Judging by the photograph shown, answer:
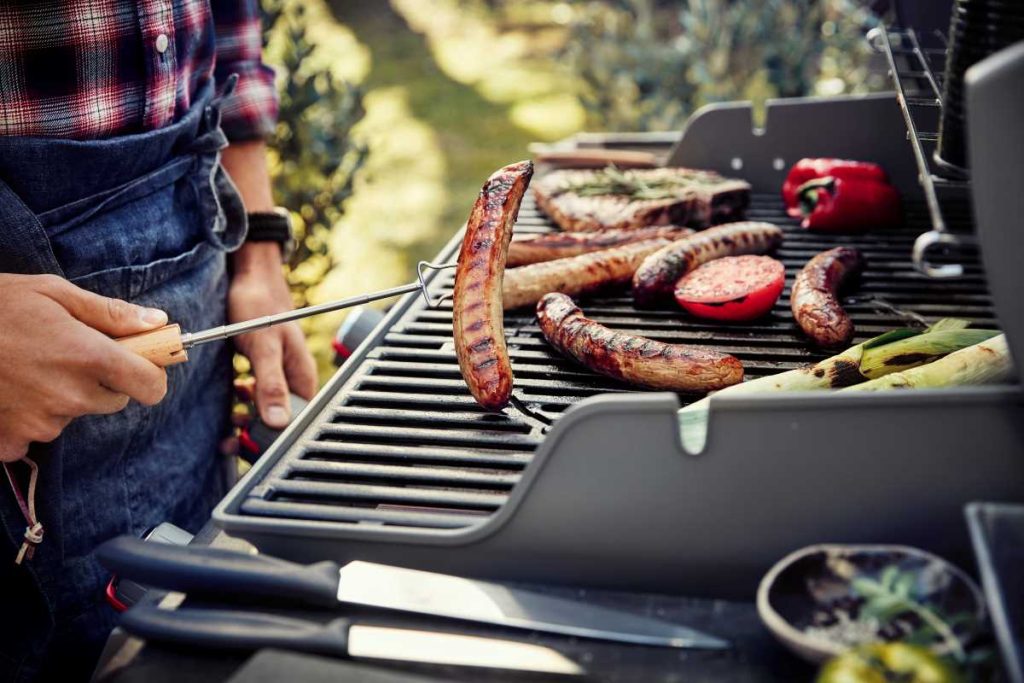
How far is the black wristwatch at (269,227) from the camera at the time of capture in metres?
2.63

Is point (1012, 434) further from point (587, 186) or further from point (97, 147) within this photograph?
point (587, 186)

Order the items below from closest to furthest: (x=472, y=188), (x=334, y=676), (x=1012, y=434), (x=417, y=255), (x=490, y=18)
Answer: (x=334, y=676), (x=1012, y=434), (x=417, y=255), (x=472, y=188), (x=490, y=18)

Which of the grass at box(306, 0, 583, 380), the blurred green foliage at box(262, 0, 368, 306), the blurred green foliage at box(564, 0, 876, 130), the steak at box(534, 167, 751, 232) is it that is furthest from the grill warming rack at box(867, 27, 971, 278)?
the grass at box(306, 0, 583, 380)

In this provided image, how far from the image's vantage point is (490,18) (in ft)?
39.4

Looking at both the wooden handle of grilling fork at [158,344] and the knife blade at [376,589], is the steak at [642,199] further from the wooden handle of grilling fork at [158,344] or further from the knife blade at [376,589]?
the knife blade at [376,589]

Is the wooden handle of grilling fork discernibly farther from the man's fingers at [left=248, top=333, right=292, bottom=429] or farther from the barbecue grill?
the man's fingers at [left=248, top=333, right=292, bottom=429]

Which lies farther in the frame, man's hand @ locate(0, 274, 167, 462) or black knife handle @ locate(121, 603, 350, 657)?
man's hand @ locate(0, 274, 167, 462)

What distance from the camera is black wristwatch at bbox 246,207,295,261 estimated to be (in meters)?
2.63

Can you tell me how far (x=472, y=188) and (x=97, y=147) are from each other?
622 centimetres

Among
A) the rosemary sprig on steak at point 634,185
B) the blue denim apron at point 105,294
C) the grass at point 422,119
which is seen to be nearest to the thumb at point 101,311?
the blue denim apron at point 105,294

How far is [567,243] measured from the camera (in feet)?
8.73

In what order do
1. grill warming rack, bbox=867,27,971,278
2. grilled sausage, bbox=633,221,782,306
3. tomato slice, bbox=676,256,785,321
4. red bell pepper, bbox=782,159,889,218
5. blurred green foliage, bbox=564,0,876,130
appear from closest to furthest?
grill warming rack, bbox=867,27,971,278 → tomato slice, bbox=676,256,785,321 → grilled sausage, bbox=633,221,782,306 → red bell pepper, bbox=782,159,889,218 → blurred green foliage, bbox=564,0,876,130

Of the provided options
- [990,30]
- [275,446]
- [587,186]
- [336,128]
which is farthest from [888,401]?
[336,128]

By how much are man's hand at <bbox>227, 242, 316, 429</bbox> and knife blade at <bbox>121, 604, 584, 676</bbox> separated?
3.52 ft
